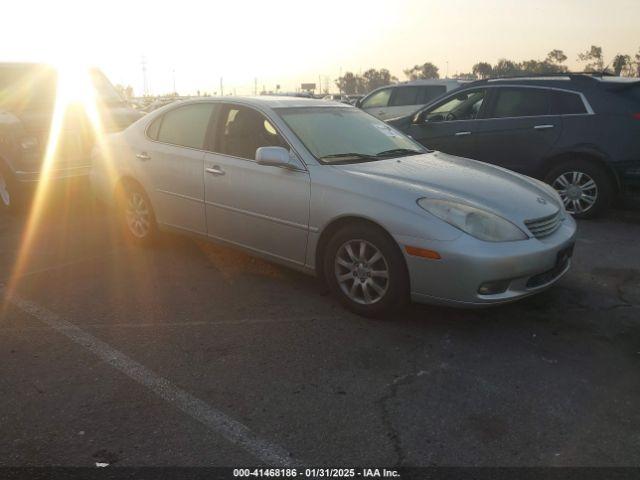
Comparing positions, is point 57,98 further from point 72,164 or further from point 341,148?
point 341,148

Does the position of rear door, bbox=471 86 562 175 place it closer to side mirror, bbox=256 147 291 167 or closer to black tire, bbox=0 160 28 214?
side mirror, bbox=256 147 291 167

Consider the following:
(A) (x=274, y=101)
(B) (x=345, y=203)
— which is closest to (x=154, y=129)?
(A) (x=274, y=101)

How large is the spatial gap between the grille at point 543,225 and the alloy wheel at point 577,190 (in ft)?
10.1

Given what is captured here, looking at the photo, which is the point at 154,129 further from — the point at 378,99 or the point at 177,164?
the point at 378,99

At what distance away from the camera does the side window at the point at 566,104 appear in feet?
22.1

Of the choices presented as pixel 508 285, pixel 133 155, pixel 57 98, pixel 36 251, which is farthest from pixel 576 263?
pixel 57 98

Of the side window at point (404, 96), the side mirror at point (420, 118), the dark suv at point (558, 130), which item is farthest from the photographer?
the side window at point (404, 96)

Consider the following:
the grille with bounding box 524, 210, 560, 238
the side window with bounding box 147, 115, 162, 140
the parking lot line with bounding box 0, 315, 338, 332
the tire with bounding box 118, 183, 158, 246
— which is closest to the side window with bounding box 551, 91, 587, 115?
the grille with bounding box 524, 210, 560, 238

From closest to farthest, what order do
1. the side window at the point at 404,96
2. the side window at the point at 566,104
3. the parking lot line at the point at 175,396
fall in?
the parking lot line at the point at 175,396
the side window at the point at 566,104
the side window at the point at 404,96

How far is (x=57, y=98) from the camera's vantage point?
795cm

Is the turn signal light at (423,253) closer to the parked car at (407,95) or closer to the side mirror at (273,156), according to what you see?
the side mirror at (273,156)

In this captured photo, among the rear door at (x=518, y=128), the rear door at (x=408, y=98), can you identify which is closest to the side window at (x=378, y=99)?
the rear door at (x=408, y=98)

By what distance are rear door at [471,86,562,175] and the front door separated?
3.92 meters

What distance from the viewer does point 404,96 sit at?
1351cm
